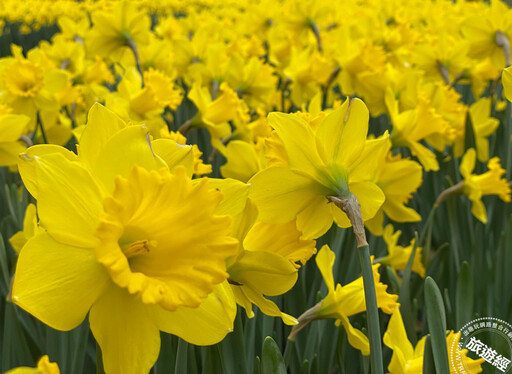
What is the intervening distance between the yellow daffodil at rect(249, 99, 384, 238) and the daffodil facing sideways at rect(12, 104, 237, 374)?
0.21 meters

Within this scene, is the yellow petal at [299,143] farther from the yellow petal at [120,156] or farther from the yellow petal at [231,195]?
the yellow petal at [120,156]

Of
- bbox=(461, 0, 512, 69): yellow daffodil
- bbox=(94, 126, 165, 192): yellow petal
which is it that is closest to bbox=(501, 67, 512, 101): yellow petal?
bbox=(94, 126, 165, 192): yellow petal

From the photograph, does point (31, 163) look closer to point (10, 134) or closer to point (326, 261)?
point (326, 261)

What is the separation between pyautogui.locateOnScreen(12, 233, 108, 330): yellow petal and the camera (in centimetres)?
64

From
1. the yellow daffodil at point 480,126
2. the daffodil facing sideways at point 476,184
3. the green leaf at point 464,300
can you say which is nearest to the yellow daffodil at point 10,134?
the green leaf at point 464,300

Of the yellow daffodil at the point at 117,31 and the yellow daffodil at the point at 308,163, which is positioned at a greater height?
the yellow daffodil at the point at 308,163

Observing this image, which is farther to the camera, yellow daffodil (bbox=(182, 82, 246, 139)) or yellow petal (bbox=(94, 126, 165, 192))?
yellow daffodil (bbox=(182, 82, 246, 139))

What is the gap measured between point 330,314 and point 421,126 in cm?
118

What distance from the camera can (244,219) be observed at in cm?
80

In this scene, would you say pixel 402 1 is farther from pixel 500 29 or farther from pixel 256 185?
pixel 256 185

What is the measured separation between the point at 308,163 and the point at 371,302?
24cm

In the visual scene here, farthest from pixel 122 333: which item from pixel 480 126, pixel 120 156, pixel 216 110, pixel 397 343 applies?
pixel 480 126

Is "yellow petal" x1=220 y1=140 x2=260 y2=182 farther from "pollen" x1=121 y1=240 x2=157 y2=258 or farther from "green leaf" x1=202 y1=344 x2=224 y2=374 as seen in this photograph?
"pollen" x1=121 y1=240 x2=157 y2=258

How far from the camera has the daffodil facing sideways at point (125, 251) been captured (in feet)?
2.09
